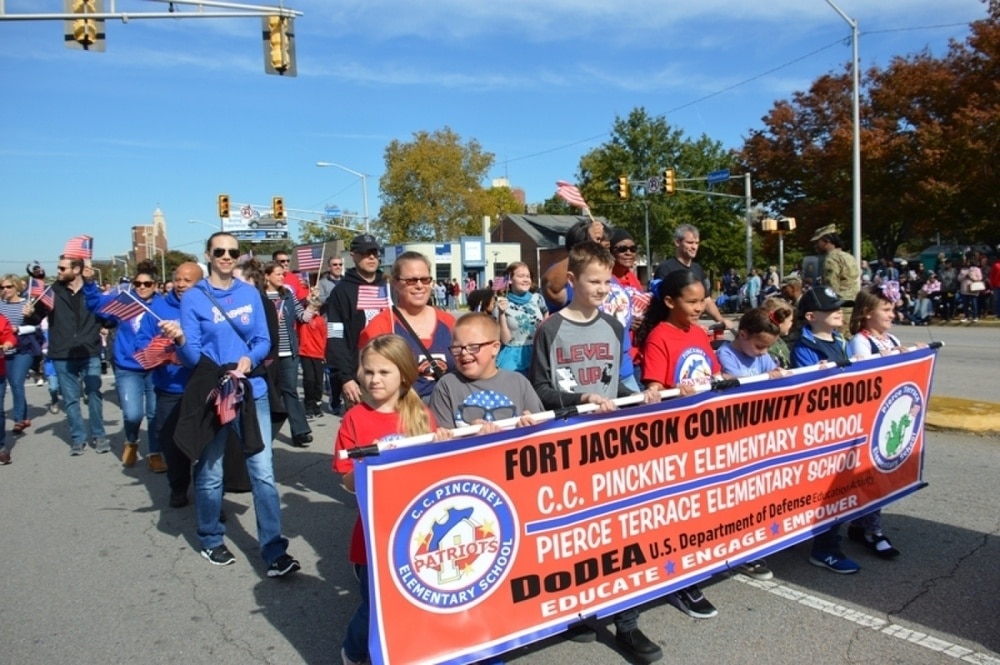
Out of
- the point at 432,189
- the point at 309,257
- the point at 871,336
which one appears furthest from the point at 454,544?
the point at 432,189

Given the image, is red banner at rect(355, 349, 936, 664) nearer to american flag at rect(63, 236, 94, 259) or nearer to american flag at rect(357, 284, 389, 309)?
american flag at rect(357, 284, 389, 309)

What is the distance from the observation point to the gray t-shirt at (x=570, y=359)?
12.2ft

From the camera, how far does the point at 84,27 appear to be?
40.4ft

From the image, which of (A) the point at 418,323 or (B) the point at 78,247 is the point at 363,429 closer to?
(A) the point at 418,323

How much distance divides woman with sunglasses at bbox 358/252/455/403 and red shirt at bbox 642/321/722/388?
1.13m

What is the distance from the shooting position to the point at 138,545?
17.1ft

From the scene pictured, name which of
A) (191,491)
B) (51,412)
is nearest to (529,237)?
(51,412)

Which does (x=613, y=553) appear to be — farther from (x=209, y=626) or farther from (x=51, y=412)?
(x=51, y=412)

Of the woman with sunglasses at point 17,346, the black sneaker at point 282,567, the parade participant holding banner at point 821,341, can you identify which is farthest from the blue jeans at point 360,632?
the woman with sunglasses at point 17,346

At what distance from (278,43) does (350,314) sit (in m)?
10.3

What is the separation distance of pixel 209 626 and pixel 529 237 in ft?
217

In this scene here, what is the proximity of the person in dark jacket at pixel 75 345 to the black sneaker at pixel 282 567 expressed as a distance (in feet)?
16.4

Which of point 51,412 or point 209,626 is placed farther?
point 51,412

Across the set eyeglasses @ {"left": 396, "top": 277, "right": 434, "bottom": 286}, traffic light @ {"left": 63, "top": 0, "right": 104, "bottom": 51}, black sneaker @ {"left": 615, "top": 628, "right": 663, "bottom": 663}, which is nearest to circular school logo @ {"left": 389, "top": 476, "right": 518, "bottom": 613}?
black sneaker @ {"left": 615, "top": 628, "right": 663, "bottom": 663}
